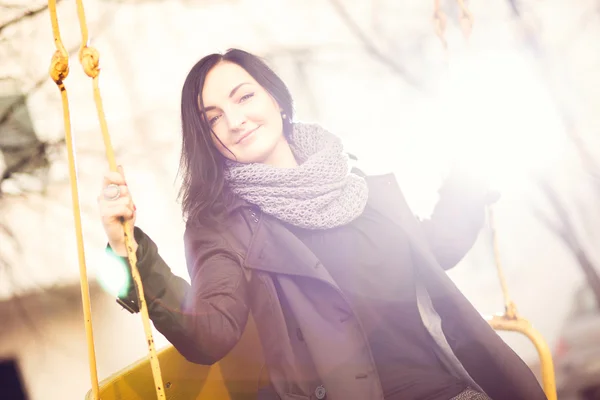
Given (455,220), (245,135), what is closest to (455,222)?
(455,220)

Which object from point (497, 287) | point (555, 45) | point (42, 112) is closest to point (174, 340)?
point (42, 112)

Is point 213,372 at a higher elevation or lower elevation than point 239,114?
lower

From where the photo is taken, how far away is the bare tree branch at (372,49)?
1650 mm

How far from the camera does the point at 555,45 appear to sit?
1639 millimetres

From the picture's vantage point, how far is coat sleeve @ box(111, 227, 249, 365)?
63 centimetres

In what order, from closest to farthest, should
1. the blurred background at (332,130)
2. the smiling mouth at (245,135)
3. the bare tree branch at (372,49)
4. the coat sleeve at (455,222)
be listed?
the smiling mouth at (245,135) < the coat sleeve at (455,222) < the blurred background at (332,130) < the bare tree branch at (372,49)

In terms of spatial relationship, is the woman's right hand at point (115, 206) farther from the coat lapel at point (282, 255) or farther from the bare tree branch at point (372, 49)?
the bare tree branch at point (372, 49)

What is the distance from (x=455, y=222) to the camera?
102 centimetres

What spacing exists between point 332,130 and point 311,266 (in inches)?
36.5

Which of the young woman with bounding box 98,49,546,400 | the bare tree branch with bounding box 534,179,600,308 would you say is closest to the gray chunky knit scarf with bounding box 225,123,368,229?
the young woman with bounding box 98,49,546,400

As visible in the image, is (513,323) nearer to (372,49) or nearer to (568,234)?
(568,234)

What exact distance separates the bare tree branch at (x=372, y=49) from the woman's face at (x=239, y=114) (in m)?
0.87

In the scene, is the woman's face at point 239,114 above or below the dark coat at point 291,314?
above

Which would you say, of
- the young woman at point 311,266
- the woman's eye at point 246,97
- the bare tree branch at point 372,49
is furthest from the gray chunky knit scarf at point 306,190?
the bare tree branch at point 372,49
